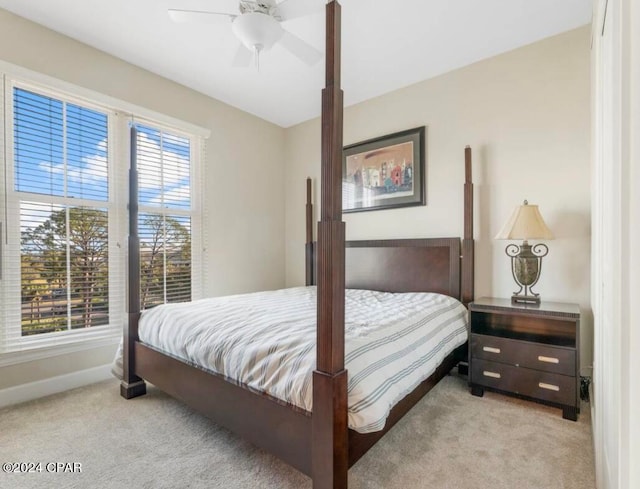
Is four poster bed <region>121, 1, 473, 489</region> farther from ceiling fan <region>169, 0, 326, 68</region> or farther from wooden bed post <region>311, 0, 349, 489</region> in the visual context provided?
ceiling fan <region>169, 0, 326, 68</region>

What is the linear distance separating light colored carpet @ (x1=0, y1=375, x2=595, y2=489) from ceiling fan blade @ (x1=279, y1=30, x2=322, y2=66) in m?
2.53

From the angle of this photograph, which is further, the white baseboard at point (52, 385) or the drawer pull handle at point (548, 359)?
the white baseboard at point (52, 385)

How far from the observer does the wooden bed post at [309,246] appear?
414cm

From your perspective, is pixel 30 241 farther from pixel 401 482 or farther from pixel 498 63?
pixel 498 63

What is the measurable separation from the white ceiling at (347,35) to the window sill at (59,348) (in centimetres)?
248

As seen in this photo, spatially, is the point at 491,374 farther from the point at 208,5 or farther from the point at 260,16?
the point at 208,5

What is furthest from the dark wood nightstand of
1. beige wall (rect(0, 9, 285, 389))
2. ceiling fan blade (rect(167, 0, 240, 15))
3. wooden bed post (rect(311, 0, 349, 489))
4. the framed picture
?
ceiling fan blade (rect(167, 0, 240, 15))

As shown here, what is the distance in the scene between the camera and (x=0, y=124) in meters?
2.36

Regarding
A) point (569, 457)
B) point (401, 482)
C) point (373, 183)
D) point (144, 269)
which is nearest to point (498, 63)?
point (373, 183)

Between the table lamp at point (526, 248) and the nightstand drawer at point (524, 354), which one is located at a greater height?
the table lamp at point (526, 248)

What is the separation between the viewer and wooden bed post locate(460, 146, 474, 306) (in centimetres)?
291

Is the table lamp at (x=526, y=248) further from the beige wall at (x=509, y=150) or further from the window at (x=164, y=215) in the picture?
the window at (x=164, y=215)

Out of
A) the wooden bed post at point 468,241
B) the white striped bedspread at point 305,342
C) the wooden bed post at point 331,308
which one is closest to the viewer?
the wooden bed post at point 331,308

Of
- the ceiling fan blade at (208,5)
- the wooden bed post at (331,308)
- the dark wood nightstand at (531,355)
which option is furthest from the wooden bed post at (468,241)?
the ceiling fan blade at (208,5)
